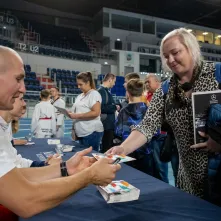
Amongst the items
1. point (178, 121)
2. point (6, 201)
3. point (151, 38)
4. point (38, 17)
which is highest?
point (38, 17)

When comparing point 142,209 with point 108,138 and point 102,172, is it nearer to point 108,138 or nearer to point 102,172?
point 102,172

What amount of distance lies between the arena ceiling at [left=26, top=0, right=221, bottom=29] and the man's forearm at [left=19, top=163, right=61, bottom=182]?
13335 mm

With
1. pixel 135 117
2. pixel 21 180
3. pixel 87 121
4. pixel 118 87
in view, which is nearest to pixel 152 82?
pixel 135 117

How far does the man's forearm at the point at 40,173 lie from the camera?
133 cm

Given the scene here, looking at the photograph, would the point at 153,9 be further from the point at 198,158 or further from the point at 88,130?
the point at 198,158

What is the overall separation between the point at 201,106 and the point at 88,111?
193 cm

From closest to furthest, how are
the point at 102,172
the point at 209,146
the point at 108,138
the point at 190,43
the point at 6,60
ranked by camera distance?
the point at 6,60, the point at 102,172, the point at 209,146, the point at 190,43, the point at 108,138

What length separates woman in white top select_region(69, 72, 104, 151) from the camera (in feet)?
9.98

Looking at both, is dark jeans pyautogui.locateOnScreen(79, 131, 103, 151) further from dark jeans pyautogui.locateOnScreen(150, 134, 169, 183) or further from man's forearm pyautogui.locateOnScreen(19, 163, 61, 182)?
man's forearm pyautogui.locateOnScreen(19, 163, 61, 182)

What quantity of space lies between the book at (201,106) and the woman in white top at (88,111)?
177 centimetres

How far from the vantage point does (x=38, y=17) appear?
15328 mm

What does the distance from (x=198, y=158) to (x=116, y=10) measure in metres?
14.5

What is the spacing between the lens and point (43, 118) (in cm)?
393

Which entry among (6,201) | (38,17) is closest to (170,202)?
(6,201)
